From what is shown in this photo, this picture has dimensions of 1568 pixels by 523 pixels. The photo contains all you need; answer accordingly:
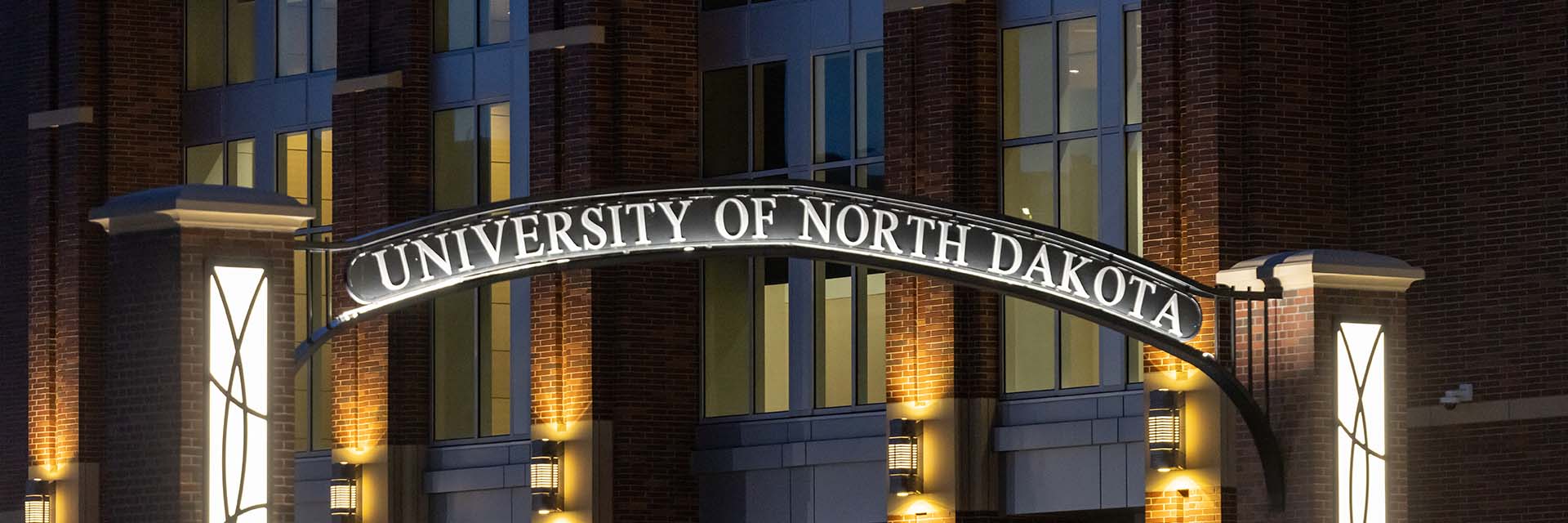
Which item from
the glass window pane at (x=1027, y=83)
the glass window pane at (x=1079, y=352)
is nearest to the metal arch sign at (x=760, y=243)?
the glass window pane at (x=1079, y=352)

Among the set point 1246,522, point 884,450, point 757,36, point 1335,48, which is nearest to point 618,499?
point 884,450

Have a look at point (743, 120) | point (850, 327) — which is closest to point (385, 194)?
Answer: point (743, 120)

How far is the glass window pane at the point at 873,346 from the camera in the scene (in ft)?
107

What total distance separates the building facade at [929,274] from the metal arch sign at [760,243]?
977mm

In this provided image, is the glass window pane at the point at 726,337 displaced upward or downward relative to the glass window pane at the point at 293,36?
downward

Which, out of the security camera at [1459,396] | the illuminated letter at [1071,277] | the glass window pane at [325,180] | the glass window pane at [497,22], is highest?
the glass window pane at [497,22]

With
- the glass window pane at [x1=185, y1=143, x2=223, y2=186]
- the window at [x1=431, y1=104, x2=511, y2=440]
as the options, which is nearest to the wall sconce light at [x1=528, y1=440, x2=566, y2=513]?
the window at [x1=431, y1=104, x2=511, y2=440]

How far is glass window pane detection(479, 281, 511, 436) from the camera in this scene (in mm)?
35938

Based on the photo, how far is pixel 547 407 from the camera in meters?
34.2

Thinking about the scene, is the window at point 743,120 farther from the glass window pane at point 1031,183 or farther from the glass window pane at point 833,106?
the glass window pane at point 1031,183

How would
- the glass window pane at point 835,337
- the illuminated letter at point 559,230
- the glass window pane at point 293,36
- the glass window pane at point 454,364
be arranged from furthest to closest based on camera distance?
the glass window pane at point 293,36 < the glass window pane at point 454,364 < the glass window pane at point 835,337 < the illuminated letter at point 559,230

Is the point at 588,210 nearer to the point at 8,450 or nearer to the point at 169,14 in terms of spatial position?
the point at 169,14

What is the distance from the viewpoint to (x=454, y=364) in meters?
36.6

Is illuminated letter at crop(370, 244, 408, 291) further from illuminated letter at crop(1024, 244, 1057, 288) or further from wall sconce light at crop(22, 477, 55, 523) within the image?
wall sconce light at crop(22, 477, 55, 523)
